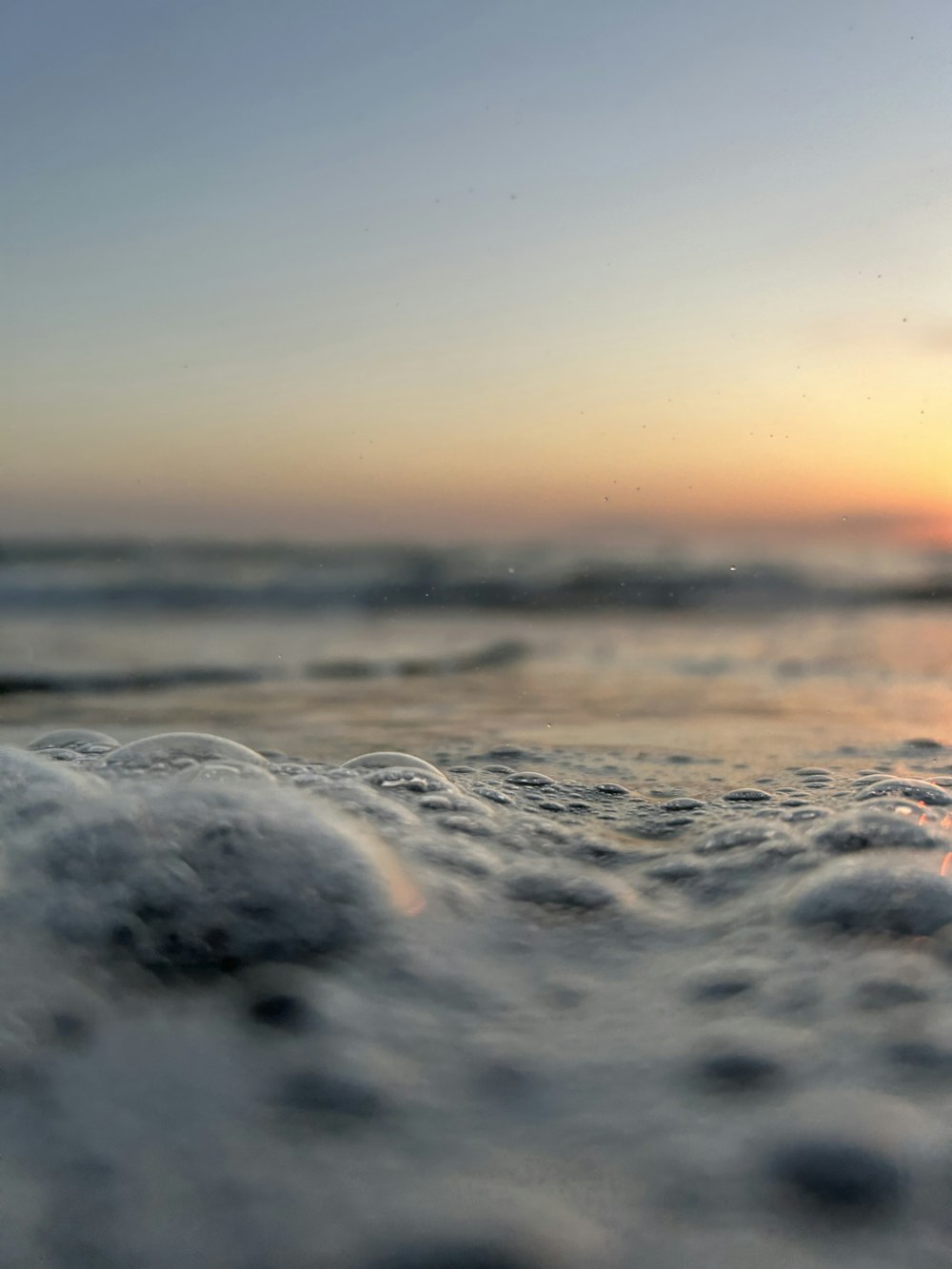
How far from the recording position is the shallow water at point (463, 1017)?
97 centimetres

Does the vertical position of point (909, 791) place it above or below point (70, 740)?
below

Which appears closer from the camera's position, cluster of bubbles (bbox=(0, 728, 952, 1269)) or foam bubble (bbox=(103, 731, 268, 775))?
cluster of bubbles (bbox=(0, 728, 952, 1269))

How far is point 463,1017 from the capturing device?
1353mm

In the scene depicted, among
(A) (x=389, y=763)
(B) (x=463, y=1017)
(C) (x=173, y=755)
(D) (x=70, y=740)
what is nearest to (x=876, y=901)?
(B) (x=463, y=1017)

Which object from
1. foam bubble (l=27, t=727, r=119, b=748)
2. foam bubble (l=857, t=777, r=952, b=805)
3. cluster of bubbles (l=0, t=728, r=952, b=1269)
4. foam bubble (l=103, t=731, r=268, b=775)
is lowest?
cluster of bubbles (l=0, t=728, r=952, b=1269)

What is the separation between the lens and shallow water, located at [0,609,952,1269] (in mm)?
969

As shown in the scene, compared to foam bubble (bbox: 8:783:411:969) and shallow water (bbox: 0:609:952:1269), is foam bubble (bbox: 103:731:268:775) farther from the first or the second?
foam bubble (bbox: 8:783:411:969)

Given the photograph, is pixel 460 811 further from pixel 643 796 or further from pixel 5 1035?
pixel 5 1035

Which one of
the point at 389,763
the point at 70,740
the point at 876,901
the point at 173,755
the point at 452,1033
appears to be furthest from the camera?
the point at 70,740

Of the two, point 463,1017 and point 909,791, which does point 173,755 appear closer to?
point 463,1017

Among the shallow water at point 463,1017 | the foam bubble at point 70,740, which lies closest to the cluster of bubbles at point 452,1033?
the shallow water at point 463,1017

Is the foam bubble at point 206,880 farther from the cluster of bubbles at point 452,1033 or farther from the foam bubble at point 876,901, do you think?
the foam bubble at point 876,901

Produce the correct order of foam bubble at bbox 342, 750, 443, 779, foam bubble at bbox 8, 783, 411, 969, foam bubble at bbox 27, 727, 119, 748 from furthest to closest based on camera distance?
1. foam bubble at bbox 27, 727, 119, 748
2. foam bubble at bbox 342, 750, 443, 779
3. foam bubble at bbox 8, 783, 411, 969

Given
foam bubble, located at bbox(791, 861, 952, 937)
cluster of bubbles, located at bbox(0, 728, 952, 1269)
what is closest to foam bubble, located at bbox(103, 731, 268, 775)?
cluster of bubbles, located at bbox(0, 728, 952, 1269)
